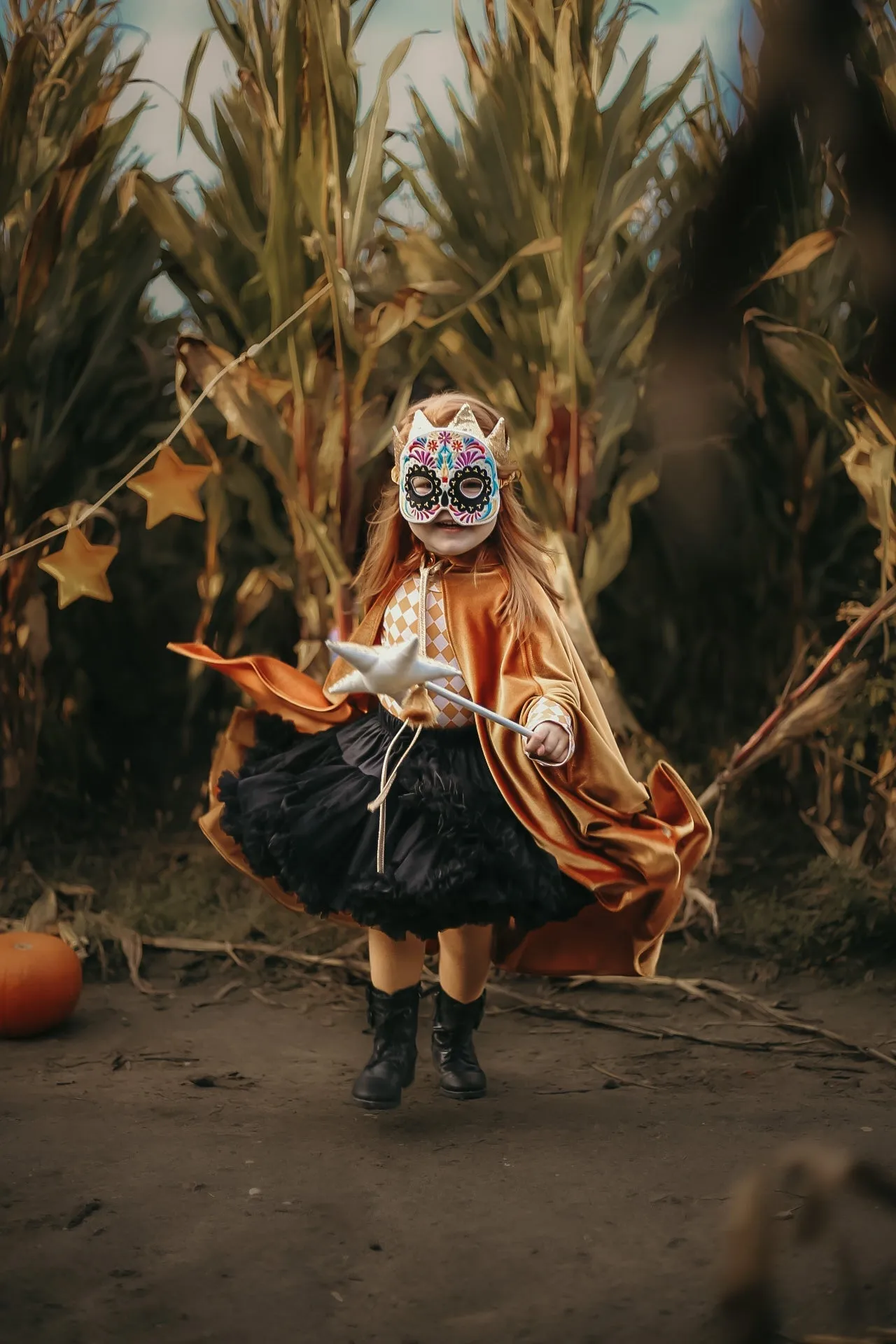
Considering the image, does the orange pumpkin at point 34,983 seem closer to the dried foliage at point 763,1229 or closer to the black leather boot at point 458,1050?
the black leather boot at point 458,1050

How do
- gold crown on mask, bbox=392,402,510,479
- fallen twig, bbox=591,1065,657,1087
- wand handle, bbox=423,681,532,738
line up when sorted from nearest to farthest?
1. wand handle, bbox=423,681,532,738
2. gold crown on mask, bbox=392,402,510,479
3. fallen twig, bbox=591,1065,657,1087

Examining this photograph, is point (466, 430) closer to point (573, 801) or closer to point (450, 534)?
point (450, 534)

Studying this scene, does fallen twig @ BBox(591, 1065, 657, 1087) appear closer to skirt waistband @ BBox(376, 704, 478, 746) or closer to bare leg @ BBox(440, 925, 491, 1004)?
bare leg @ BBox(440, 925, 491, 1004)

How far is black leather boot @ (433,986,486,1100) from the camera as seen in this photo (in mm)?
2215

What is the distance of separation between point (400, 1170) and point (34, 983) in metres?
0.86

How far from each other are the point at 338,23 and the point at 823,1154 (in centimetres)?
230

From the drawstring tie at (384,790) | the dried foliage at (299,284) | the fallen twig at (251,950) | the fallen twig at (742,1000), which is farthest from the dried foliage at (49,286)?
the fallen twig at (742,1000)

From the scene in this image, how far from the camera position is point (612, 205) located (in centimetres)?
274

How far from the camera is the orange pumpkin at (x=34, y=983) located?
241cm

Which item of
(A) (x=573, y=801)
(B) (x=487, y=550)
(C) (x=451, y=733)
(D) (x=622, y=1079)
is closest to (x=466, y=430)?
(B) (x=487, y=550)

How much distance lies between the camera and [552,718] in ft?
6.43

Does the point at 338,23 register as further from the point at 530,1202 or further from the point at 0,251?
the point at 530,1202

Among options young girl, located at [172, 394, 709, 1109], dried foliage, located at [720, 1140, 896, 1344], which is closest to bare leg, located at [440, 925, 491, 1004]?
young girl, located at [172, 394, 709, 1109]

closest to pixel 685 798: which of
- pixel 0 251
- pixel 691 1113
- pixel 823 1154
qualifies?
pixel 691 1113
